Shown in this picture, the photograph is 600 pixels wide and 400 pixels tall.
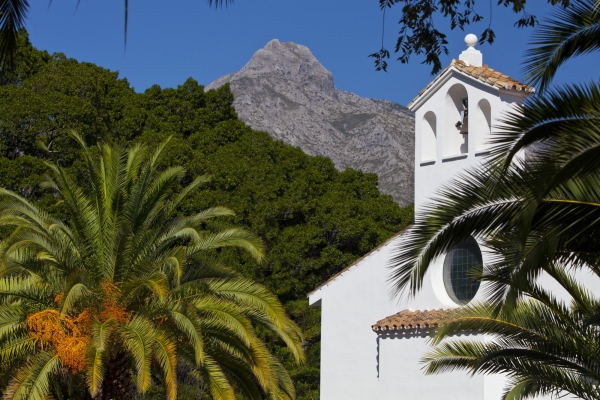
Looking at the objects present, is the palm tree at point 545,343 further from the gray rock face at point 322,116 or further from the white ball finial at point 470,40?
the gray rock face at point 322,116

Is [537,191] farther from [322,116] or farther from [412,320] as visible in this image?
[322,116]

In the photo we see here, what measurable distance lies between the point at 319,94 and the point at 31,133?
7416 cm

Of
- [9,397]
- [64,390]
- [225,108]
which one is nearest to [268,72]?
[225,108]

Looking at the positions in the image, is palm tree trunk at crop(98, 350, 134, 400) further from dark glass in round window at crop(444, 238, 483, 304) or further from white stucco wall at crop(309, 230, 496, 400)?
dark glass in round window at crop(444, 238, 483, 304)

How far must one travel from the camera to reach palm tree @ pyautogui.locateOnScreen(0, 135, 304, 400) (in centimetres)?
1568

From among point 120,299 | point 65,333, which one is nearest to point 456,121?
point 120,299

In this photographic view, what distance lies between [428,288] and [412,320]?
844mm

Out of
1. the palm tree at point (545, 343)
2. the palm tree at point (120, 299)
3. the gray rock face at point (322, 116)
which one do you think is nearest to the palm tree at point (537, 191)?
the palm tree at point (545, 343)

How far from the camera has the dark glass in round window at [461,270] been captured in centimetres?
1927

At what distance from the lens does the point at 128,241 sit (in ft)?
53.5

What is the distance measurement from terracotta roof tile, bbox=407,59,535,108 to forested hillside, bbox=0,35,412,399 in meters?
12.9

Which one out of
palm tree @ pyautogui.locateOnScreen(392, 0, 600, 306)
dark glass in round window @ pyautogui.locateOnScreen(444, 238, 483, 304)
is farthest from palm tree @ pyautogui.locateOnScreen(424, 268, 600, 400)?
dark glass in round window @ pyautogui.locateOnScreen(444, 238, 483, 304)

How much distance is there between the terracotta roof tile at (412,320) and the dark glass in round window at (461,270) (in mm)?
632

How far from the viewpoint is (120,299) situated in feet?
54.0
